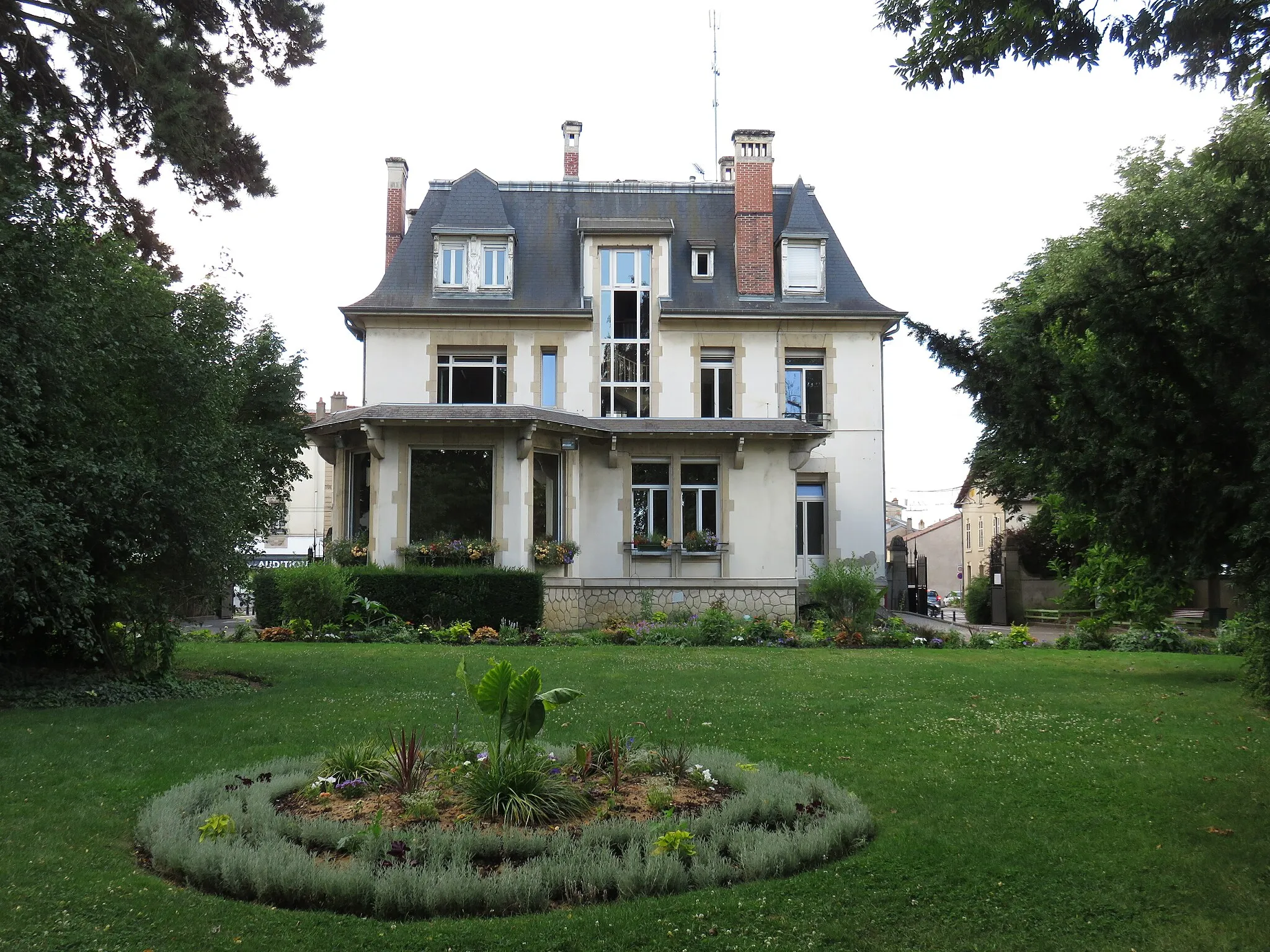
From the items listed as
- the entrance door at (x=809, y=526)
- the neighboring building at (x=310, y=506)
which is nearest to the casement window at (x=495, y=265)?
the entrance door at (x=809, y=526)

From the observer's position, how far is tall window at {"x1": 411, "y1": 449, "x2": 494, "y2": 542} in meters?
22.1

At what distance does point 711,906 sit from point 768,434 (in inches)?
774

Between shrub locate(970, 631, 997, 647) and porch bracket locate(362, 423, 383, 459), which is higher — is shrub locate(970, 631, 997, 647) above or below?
below

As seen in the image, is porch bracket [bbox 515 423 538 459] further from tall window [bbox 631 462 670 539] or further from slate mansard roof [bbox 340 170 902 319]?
slate mansard roof [bbox 340 170 902 319]

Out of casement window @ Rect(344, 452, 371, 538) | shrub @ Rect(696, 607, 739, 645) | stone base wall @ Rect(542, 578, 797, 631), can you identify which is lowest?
shrub @ Rect(696, 607, 739, 645)

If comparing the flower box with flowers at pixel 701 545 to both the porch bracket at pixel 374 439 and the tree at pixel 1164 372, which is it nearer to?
the porch bracket at pixel 374 439

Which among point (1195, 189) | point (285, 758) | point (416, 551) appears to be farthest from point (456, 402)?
point (1195, 189)

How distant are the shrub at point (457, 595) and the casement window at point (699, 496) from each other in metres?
6.38

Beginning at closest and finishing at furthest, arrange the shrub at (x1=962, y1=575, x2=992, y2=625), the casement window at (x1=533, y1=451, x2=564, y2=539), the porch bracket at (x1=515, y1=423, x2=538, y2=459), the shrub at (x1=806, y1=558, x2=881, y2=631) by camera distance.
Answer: the shrub at (x1=806, y1=558, x2=881, y2=631) → the porch bracket at (x1=515, y1=423, x2=538, y2=459) → the casement window at (x1=533, y1=451, x2=564, y2=539) → the shrub at (x1=962, y1=575, x2=992, y2=625)

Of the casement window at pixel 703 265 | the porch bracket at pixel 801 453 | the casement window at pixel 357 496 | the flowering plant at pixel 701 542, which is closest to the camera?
the casement window at pixel 357 496

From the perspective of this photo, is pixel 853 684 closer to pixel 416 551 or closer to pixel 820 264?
pixel 416 551

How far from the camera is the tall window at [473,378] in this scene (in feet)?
88.1

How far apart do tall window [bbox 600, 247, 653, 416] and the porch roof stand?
700 mm

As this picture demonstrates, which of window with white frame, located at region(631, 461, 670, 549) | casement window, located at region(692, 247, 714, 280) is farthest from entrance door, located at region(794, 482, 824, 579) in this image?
casement window, located at region(692, 247, 714, 280)
